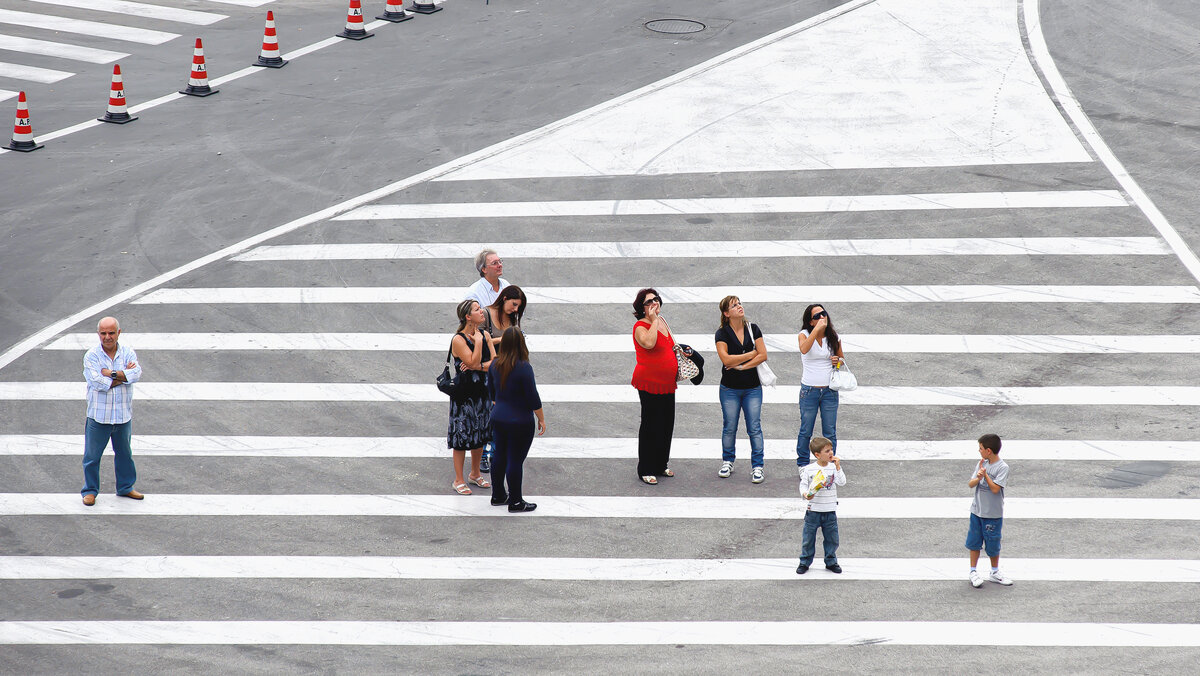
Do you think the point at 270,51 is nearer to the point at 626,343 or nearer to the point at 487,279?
the point at 626,343

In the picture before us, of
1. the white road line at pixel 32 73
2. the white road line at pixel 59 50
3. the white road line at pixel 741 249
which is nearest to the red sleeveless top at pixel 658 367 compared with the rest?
the white road line at pixel 741 249

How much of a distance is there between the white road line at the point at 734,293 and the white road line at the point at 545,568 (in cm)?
488

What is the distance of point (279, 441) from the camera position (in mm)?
11586

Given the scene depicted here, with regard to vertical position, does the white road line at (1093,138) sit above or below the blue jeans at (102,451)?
above

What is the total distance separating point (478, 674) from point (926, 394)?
5.87 metres

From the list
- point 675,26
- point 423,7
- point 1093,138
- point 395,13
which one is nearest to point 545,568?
point 1093,138

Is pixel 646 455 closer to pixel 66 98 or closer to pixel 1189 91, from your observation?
pixel 1189 91

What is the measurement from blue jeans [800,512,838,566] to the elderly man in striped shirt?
5619 mm

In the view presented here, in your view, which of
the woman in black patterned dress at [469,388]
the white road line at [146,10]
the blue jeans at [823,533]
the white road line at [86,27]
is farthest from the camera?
the white road line at [146,10]

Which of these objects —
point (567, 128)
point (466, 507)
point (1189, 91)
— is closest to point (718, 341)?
point (466, 507)

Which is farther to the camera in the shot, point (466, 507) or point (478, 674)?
point (466, 507)

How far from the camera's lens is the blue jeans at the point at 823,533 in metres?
9.33

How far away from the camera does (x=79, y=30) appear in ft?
78.2

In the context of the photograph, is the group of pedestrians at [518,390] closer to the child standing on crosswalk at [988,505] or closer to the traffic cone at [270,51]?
the child standing on crosswalk at [988,505]
